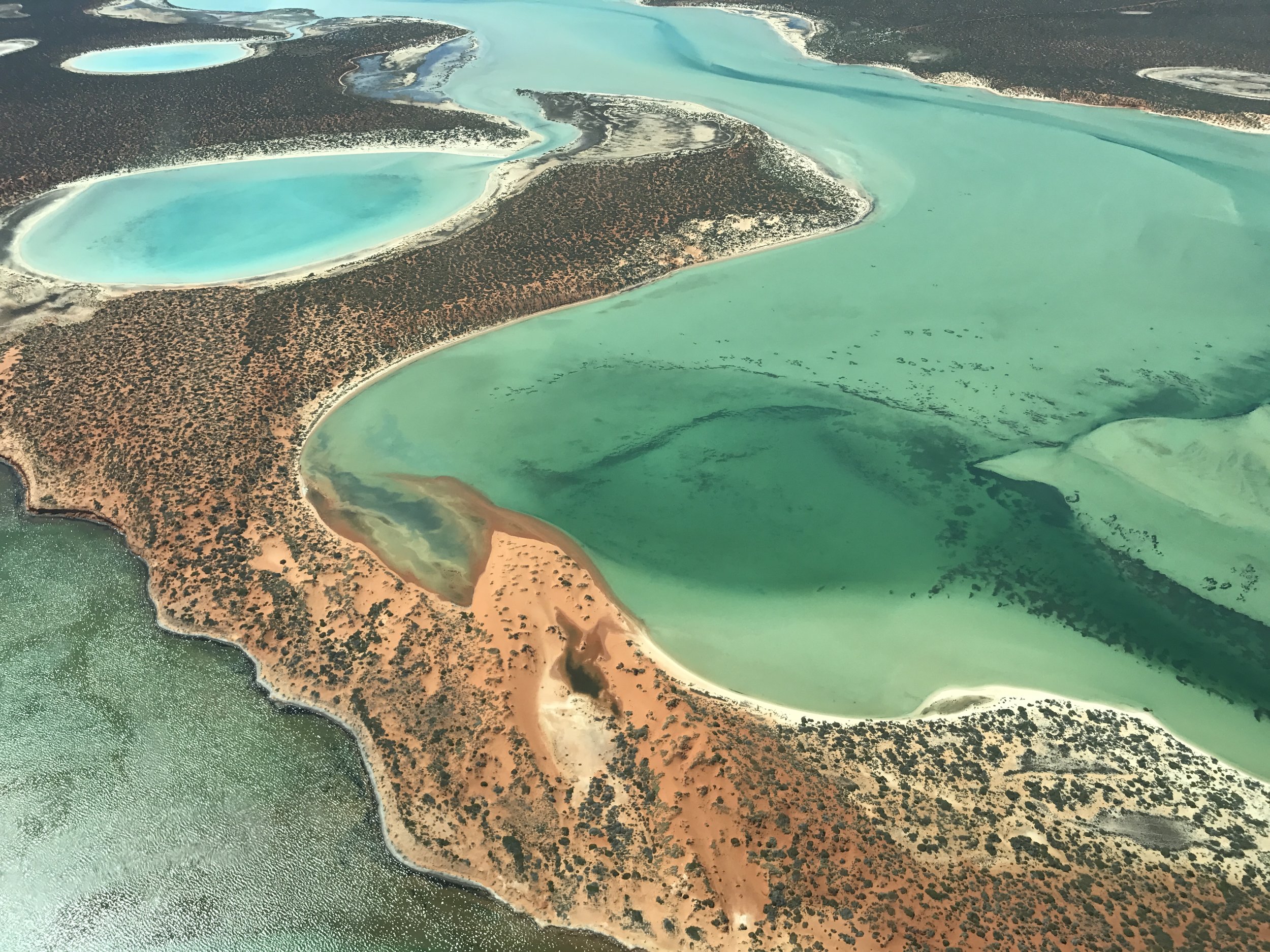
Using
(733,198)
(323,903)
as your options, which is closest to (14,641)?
(323,903)

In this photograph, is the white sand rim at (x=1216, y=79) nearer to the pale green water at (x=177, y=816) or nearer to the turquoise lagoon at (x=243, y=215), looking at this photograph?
the turquoise lagoon at (x=243, y=215)

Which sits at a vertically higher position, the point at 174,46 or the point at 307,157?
the point at 174,46

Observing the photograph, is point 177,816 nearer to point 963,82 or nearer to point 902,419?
Result: point 902,419

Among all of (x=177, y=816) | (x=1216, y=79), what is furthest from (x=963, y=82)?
(x=177, y=816)

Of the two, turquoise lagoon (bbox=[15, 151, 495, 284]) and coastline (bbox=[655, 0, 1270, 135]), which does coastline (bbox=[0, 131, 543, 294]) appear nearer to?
turquoise lagoon (bbox=[15, 151, 495, 284])

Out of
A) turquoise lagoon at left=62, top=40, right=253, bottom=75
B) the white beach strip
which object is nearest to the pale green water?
turquoise lagoon at left=62, top=40, right=253, bottom=75

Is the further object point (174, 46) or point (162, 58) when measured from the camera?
point (174, 46)
